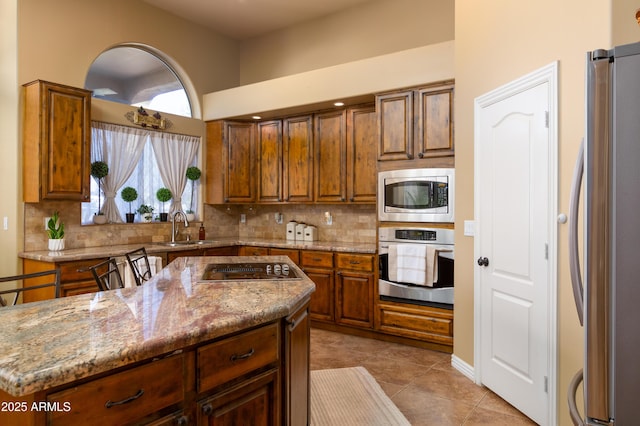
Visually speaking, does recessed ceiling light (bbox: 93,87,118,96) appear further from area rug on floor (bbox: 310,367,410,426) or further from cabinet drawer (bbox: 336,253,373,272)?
area rug on floor (bbox: 310,367,410,426)

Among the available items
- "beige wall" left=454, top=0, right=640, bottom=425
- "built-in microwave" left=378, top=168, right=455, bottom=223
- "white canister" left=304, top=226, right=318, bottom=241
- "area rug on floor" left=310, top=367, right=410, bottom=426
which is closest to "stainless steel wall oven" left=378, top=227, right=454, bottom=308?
"built-in microwave" left=378, top=168, right=455, bottom=223

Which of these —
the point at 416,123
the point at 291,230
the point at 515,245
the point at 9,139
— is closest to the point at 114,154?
the point at 9,139

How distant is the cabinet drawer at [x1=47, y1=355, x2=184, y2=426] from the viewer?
105 centimetres

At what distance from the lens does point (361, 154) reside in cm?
451

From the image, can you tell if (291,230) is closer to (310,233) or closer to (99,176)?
(310,233)

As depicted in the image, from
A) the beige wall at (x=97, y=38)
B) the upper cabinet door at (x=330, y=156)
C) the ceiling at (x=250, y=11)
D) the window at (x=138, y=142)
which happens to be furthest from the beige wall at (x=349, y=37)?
the window at (x=138, y=142)

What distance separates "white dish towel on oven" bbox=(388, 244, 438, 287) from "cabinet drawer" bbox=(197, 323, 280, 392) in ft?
7.87

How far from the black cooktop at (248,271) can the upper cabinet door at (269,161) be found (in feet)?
8.55

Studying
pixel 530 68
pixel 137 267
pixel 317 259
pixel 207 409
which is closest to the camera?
pixel 207 409

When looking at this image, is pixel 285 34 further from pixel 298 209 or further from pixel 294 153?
pixel 298 209

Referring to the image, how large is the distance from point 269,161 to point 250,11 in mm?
1921

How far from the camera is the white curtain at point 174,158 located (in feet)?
16.7

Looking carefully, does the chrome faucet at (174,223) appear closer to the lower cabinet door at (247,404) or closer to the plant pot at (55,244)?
the plant pot at (55,244)

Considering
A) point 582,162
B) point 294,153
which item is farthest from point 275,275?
point 294,153
